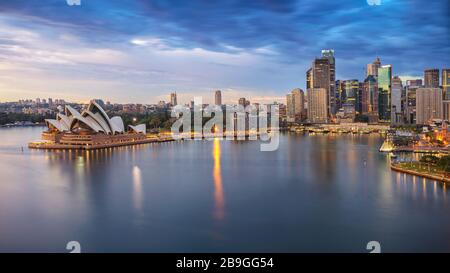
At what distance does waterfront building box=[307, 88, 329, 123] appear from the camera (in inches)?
960

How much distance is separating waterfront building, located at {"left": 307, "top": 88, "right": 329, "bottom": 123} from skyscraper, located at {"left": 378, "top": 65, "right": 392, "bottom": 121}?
304cm

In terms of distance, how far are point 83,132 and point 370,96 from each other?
66.7 ft

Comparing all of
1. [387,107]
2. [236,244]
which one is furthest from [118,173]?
[387,107]

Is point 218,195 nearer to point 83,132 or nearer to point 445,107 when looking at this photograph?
point 83,132

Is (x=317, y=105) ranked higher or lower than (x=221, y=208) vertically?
higher

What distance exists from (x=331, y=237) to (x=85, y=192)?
2.26 m

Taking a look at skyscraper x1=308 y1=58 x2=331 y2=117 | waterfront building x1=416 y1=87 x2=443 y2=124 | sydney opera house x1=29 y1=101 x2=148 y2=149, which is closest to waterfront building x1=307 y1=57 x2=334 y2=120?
skyscraper x1=308 y1=58 x2=331 y2=117

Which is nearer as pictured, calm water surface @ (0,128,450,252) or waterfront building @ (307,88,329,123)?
calm water surface @ (0,128,450,252)

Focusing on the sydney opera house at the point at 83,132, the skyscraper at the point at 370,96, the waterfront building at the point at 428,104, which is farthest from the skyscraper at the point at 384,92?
the sydney opera house at the point at 83,132

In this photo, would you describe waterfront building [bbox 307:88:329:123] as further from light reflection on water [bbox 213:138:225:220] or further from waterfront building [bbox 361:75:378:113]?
light reflection on water [bbox 213:138:225:220]

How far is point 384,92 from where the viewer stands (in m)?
25.4

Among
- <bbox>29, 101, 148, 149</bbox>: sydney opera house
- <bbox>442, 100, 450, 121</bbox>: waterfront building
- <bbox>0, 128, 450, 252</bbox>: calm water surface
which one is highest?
<bbox>442, 100, 450, 121</bbox>: waterfront building

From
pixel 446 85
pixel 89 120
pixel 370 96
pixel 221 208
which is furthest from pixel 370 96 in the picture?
pixel 221 208

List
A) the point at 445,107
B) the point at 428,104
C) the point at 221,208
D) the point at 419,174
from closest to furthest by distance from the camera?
1. the point at 221,208
2. the point at 419,174
3. the point at 445,107
4. the point at 428,104
